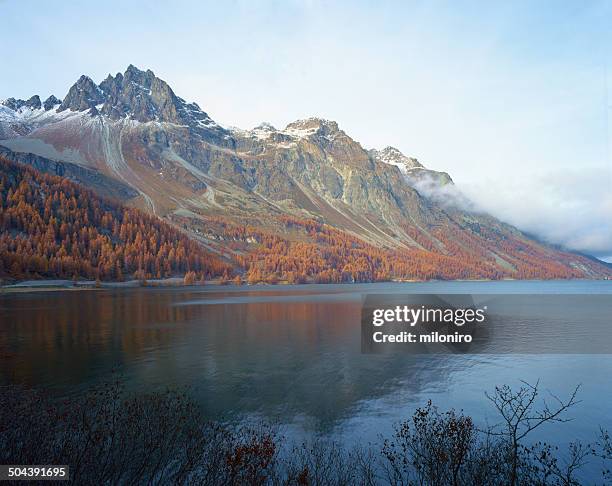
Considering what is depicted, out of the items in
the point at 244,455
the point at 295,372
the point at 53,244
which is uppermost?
the point at 53,244

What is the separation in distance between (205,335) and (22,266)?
129 metres

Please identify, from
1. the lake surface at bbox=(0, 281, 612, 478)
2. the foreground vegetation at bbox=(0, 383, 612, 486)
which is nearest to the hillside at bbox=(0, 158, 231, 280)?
the lake surface at bbox=(0, 281, 612, 478)

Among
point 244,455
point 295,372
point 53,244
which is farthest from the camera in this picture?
point 53,244

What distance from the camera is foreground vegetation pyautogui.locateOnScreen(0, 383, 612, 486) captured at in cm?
1302

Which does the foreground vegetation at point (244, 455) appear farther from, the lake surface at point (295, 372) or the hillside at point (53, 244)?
the hillside at point (53, 244)

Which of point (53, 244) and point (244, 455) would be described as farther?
point (53, 244)

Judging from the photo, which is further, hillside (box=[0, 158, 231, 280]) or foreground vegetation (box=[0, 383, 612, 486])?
hillside (box=[0, 158, 231, 280])

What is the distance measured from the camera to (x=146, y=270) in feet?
617

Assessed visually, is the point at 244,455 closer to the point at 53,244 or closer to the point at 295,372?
the point at 295,372

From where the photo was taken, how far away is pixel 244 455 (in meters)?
15.5

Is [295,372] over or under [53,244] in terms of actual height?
under

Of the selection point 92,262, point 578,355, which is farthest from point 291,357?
point 92,262

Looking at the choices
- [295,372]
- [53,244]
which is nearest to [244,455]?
[295,372]

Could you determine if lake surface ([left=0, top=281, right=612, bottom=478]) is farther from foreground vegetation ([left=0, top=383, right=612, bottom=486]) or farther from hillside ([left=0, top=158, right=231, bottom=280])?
hillside ([left=0, top=158, right=231, bottom=280])
